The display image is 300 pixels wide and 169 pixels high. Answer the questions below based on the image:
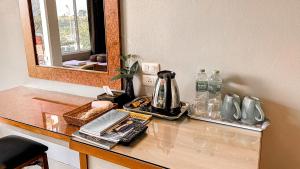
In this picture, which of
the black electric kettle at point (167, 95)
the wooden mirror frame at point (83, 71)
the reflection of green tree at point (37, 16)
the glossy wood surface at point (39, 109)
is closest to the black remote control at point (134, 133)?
the black electric kettle at point (167, 95)

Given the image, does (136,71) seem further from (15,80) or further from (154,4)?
(15,80)

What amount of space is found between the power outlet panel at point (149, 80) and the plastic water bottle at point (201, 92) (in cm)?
30

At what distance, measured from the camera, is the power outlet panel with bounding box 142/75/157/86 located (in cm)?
154

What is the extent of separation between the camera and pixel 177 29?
4.56ft

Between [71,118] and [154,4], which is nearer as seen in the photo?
[71,118]

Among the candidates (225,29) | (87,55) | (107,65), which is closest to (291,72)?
(225,29)

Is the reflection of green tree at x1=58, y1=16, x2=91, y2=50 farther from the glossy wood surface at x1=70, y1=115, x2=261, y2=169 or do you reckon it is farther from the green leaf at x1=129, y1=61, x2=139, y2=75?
the glossy wood surface at x1=70, y1=115, x2=261, y2=169

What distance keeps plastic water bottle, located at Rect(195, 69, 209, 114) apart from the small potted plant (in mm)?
429

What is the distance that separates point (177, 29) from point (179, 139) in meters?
0.65

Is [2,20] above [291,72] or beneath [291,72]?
above

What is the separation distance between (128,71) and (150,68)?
0.15 metres

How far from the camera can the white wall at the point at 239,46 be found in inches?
46.4

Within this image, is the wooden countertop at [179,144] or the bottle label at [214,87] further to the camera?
the bottle label at [214,87]

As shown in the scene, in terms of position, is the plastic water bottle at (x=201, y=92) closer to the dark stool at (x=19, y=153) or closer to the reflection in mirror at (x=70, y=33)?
the reflection in mirror at (x=70, y=33)
